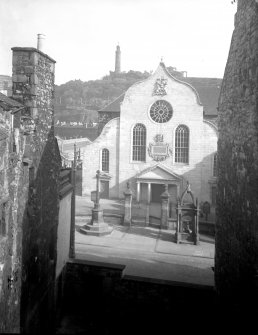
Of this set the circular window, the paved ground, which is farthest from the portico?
the paved ground

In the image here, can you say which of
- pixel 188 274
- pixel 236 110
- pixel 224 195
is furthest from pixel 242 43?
pixel 188 274

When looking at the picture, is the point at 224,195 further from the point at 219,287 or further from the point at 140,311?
the point at 140,311

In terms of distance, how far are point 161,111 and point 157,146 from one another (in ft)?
10.6

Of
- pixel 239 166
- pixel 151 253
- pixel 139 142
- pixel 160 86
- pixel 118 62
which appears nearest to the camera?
pixel 239 166

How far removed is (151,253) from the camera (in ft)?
53.8

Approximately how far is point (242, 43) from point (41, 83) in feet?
15.9

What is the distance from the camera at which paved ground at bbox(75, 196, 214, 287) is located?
13.4 m

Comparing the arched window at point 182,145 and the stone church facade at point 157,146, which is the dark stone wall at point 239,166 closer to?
the stone church facade at point 157,146

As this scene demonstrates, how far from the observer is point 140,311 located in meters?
9.92

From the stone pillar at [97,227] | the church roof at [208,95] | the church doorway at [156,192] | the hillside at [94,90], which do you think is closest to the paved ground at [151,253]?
the stone pillar at [97,227]

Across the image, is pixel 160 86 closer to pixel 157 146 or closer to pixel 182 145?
pixel 157 146

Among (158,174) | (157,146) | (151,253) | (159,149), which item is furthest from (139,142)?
(151,253)

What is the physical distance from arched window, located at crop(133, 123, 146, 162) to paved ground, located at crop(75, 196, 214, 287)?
10.3 m

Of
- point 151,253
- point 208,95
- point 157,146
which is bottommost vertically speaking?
point 151,253
